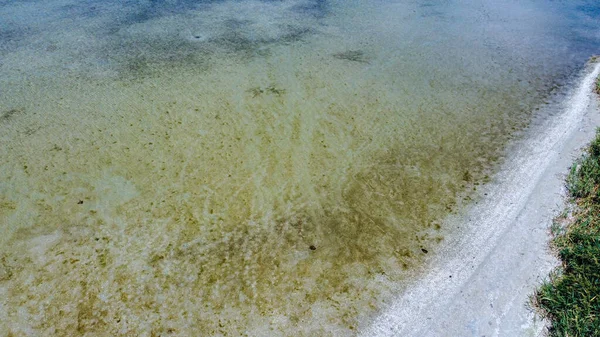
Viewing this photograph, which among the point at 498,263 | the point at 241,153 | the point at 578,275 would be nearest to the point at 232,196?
the point at 241,153

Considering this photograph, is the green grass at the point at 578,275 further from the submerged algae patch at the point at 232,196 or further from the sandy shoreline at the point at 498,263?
the submerged algae patch at the point at 232,196

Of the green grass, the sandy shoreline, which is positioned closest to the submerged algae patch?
the sandy shoreline

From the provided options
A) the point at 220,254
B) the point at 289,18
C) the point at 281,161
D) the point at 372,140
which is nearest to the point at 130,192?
the point at 220,254

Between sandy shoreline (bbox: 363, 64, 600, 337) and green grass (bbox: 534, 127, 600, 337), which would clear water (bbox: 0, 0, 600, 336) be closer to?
sandy shoreline (bbox: 363, 64, 600, 337)

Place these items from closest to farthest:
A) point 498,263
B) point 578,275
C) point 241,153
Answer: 1. point 578,275
2. point 498,263
3. point 241,153

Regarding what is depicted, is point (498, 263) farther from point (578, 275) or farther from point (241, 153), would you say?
point (241, 153)

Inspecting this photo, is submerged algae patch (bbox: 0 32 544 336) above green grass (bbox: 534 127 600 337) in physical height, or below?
below

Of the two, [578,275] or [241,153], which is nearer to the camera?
[578,275]
